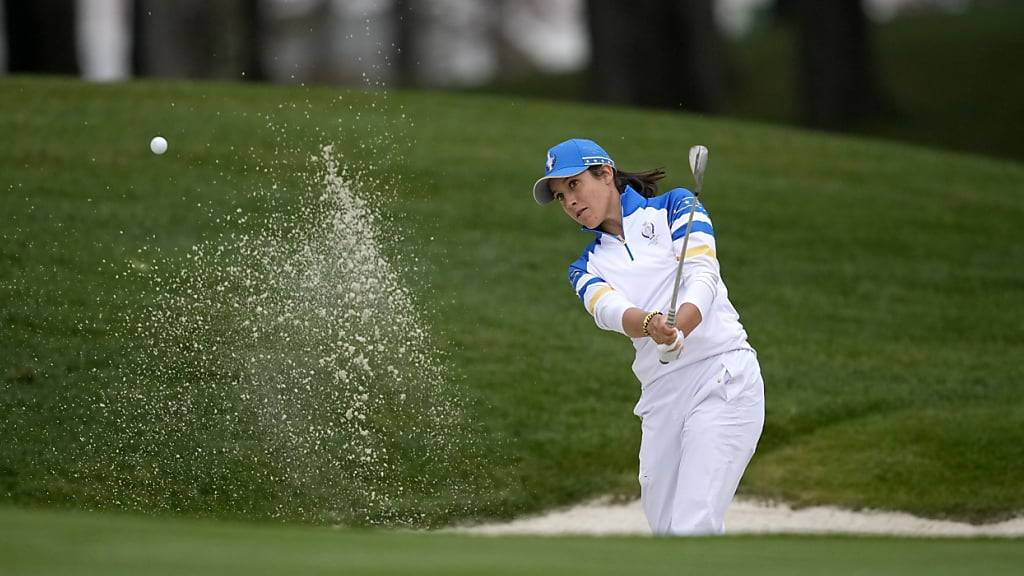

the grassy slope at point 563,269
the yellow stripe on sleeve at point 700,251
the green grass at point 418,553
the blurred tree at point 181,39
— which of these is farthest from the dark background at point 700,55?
the green grass at point 418,553

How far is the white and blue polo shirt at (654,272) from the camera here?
6.01 m

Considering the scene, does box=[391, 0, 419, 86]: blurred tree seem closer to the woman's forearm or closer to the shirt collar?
the shirt collar

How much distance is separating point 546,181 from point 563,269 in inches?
280

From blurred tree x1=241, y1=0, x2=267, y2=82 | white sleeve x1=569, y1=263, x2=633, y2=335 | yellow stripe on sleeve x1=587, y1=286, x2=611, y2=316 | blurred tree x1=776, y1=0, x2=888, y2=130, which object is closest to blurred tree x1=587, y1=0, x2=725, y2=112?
blurred tree x1=776, y1=0, x2=888, y2=130

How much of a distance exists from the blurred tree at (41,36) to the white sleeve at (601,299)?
18.3 metres

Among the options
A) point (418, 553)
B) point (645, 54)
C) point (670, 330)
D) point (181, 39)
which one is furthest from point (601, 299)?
point (645, 54)

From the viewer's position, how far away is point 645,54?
69.8 ft

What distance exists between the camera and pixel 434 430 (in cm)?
1030

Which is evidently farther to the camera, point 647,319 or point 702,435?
point 702,435

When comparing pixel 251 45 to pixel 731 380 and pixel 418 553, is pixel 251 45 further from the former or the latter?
pixel 418 553

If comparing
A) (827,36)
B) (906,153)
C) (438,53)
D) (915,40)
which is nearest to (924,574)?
(906,153)

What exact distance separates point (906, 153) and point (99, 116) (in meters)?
9.34

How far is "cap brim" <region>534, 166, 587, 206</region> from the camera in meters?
6.15

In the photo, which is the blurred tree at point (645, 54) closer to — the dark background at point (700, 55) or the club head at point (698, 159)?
the dark background at point (700, 55)
